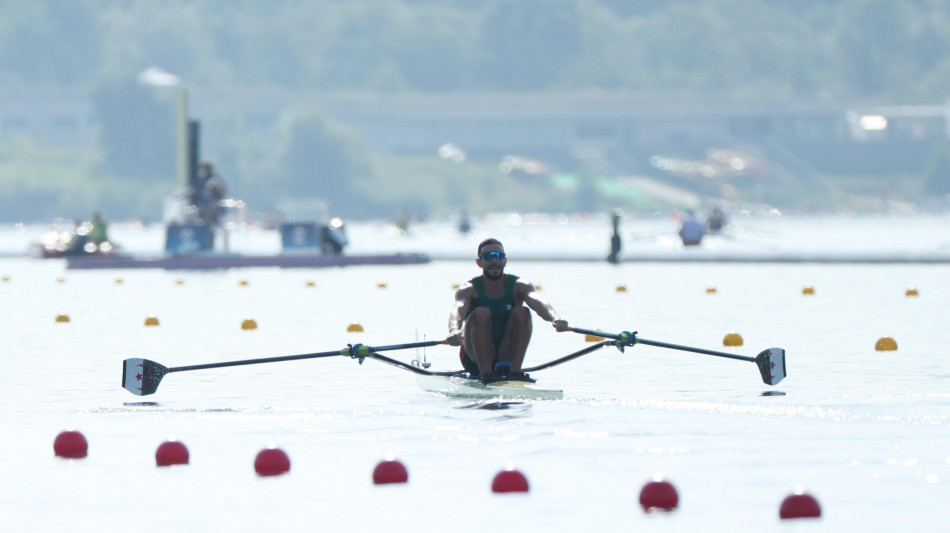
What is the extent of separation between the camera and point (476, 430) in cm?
1330

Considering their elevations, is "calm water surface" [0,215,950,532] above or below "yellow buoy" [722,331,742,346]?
below

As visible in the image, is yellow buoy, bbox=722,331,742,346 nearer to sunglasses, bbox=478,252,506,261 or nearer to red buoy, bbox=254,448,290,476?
sunglasses, bbox=478,252,506,261

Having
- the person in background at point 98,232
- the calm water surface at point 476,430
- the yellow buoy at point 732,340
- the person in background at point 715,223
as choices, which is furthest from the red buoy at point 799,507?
the person in background at point 715,223

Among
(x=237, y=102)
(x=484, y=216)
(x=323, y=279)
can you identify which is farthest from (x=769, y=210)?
(x=323, y=279)

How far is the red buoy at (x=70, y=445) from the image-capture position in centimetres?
1218

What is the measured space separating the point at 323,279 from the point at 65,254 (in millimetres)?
17003

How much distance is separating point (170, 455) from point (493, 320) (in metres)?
4.11

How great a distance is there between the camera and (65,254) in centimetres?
5566

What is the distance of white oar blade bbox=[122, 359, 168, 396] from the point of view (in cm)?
1570

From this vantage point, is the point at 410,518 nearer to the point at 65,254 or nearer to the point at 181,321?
the point at 181,321

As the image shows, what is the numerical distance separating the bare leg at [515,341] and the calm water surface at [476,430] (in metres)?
0.50

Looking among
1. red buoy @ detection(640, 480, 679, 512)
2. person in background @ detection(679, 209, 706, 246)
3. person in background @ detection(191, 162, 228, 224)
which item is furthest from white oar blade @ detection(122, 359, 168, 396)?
person in background @ detection(679, 209, 706, 246)

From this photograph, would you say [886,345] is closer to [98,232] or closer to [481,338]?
[481,338]

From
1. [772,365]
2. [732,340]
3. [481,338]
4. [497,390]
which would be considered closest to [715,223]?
[732,340]
